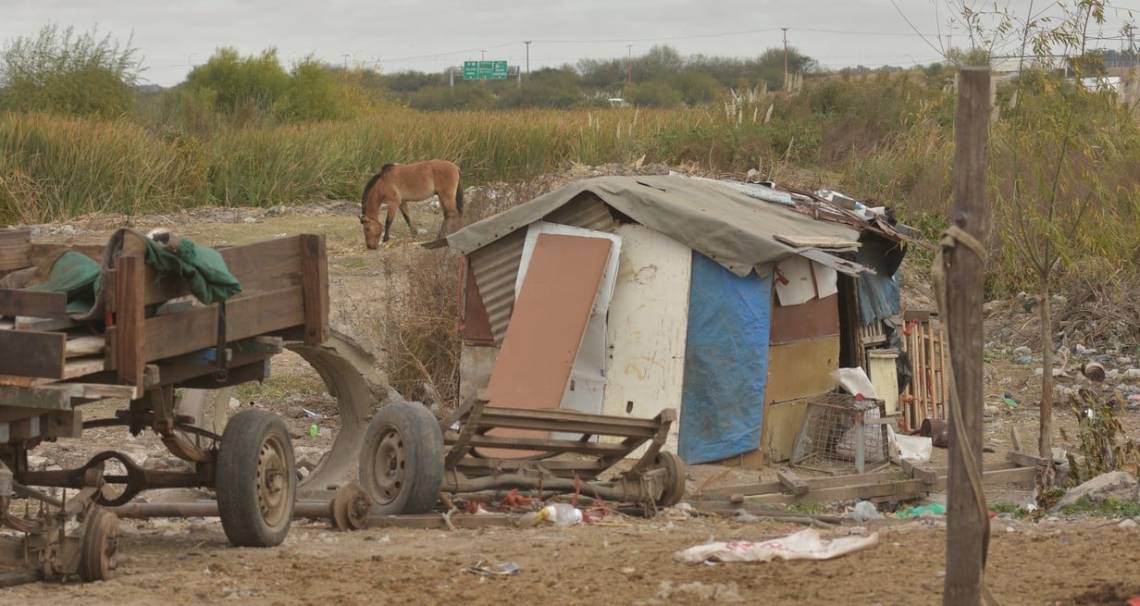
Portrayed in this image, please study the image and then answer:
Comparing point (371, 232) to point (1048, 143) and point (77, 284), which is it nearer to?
point (1048, 143)

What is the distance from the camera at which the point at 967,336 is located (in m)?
5.13

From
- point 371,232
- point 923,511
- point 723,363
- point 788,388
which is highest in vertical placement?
point 371,232

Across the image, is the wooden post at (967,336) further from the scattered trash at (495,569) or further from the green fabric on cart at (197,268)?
the green fabric on cart at (197,268)

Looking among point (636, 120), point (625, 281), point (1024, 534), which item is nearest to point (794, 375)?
point (625, 281)

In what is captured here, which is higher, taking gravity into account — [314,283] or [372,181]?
[372,181]

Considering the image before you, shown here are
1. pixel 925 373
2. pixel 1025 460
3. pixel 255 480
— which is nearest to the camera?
pixel 255 480

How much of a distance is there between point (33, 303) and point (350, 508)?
2.61 meters

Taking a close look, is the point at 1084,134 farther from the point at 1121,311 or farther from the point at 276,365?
the point at 276,365

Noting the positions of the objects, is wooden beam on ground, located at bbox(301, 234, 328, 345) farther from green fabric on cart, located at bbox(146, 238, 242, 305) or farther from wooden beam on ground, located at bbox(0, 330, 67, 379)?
wooden beam on ground, located at bbox(0, 330, 67, 379)

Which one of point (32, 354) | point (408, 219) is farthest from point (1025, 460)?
point (408, 219)

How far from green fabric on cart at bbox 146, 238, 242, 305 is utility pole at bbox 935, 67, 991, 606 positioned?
3.29 metres

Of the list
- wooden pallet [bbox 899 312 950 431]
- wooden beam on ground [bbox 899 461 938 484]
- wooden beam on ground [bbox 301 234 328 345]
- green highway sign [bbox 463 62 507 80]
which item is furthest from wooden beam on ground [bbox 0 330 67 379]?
green highway sign [bbox 463 62 507 80]

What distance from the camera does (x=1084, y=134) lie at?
11891 millimetres

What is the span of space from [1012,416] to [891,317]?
168 centimetres
